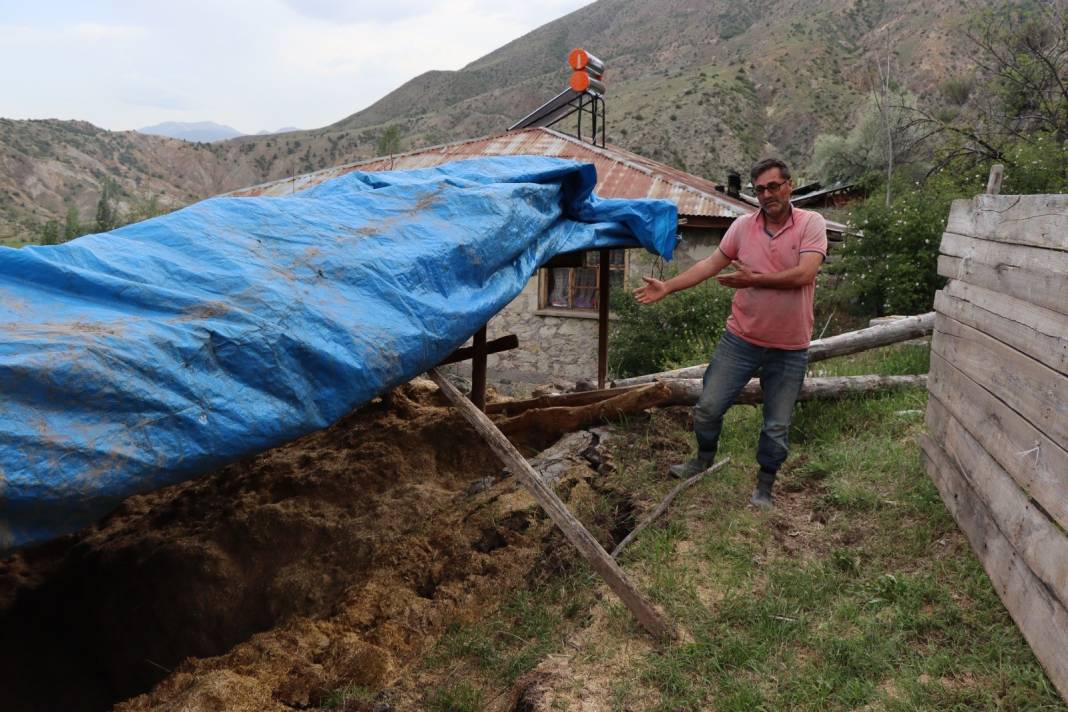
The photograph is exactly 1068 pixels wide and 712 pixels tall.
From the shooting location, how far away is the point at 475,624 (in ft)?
12.2

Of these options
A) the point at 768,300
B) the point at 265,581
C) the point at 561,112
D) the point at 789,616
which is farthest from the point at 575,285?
the point at 789,616

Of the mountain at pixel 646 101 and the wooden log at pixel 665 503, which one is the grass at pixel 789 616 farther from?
the mountain at pixel 646 101

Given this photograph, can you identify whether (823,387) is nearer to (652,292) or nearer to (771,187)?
(652,292)

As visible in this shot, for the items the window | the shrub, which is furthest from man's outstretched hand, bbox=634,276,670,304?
the window

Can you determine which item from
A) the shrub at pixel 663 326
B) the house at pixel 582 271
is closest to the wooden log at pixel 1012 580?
the shrub at pixel 663 326

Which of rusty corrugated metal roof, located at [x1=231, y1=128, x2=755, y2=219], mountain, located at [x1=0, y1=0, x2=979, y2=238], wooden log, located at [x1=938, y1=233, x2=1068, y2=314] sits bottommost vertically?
wooden log, located at [x1=938, y1=233, x2=1068, y2=314]

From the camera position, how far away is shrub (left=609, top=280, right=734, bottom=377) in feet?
39.5

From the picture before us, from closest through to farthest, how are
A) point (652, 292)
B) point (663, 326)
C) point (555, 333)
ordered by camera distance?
point (652, 292) → point (663, 326) → point (555, 333)

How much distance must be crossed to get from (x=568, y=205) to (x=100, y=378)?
342 centimetres

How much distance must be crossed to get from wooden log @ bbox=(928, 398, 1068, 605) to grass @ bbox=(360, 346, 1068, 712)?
34 centimetres

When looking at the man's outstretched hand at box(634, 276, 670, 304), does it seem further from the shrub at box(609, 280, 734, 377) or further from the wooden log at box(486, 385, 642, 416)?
the shrub at box(609, 280, 734, 377)

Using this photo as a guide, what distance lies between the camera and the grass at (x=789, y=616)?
9.21ft

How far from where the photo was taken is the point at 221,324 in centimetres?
261

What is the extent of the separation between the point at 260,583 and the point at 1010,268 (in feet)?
13.4
